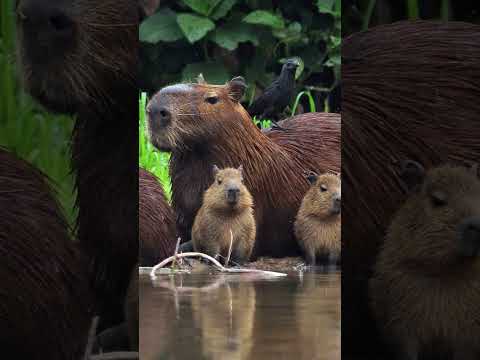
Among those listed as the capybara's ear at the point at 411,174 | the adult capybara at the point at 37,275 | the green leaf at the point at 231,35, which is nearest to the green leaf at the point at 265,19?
the green leaf at the point at 231,35

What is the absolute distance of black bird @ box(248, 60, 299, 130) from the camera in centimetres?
263

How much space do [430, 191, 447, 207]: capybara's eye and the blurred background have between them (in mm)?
1116

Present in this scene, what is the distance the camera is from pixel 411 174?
246 cm

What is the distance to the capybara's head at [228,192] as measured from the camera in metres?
2.60

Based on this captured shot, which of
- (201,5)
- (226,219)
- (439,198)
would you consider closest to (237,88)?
(201,5)

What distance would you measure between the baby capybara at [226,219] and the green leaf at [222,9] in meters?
0.49

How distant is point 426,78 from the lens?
2500mm

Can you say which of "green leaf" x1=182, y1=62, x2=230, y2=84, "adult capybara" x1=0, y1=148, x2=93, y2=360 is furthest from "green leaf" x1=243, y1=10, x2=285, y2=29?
"adult capybara" x1=0, y1=148, x2=93, y2=360

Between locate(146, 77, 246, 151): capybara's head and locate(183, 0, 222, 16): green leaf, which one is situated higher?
locate(183, 0, 222, 16): green leaf

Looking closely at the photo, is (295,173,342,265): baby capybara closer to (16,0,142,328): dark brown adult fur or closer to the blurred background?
(16,0,142,328): dark brown adult fur

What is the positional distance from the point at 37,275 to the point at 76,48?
2.32 ft

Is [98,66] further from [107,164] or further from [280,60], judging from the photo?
[280,60]

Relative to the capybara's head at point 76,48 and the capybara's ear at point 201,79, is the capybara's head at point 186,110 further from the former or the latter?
the capybara's head at point 76,48

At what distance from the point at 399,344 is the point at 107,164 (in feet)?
3.47
